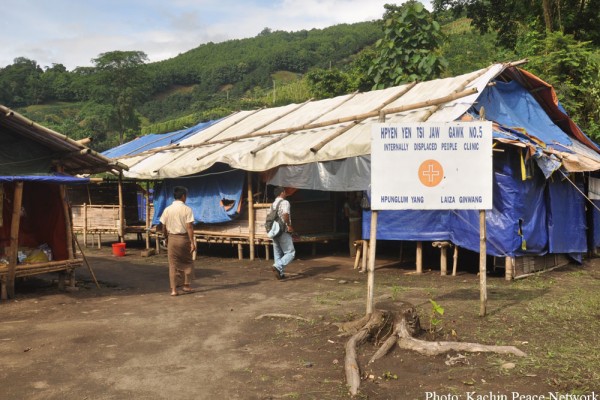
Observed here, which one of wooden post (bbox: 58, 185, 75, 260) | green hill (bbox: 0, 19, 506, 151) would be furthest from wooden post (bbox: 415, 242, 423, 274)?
green hill (bbox: 0, 19, 506, 151)

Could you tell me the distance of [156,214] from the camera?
16.5 meters

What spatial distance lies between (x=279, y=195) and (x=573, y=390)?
7070 mm

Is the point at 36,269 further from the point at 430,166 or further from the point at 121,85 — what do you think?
the point at 121,85

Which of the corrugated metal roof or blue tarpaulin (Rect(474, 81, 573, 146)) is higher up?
blue tarpaulin (Rect(474, 81, 573, 146))

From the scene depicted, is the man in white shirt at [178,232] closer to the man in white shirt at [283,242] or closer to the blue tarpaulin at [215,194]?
the man in white shirt at [283,242]

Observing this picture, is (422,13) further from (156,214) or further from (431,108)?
(156,214)

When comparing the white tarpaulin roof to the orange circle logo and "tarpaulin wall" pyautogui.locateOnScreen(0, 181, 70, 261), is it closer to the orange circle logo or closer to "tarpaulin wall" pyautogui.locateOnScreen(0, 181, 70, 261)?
the orange circle logo

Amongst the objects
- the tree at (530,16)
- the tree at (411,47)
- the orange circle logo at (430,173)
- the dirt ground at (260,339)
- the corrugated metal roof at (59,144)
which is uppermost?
the tree at (530,16)

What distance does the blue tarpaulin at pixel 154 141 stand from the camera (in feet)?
57.7

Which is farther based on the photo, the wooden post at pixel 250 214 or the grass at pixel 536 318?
the wooden post at pixel 250 214

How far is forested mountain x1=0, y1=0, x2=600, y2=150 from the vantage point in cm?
1571

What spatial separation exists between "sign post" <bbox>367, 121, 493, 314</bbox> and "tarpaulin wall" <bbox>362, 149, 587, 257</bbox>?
3607 millimetres

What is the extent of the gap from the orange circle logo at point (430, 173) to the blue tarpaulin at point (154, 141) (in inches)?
466

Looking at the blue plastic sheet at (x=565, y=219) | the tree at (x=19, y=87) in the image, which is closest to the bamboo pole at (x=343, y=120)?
the blue plastic sheet at (x=565, y=219)
